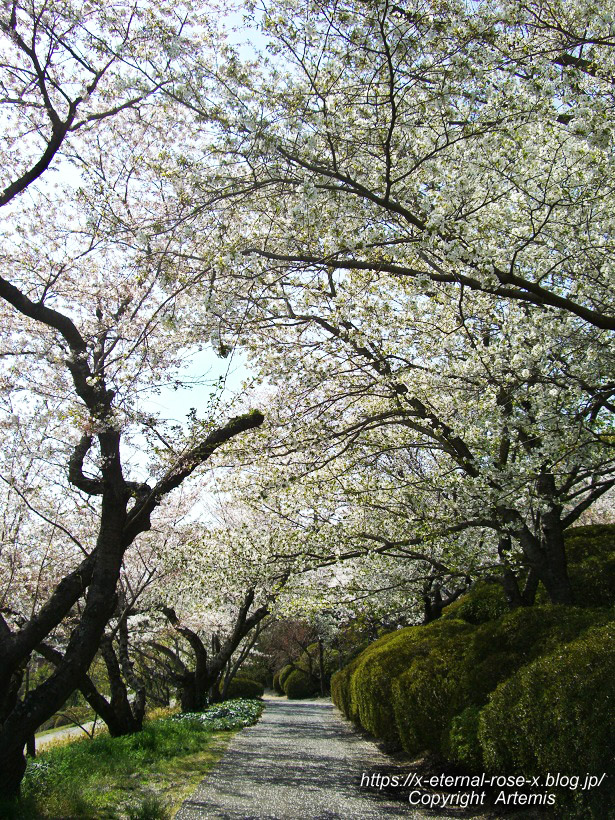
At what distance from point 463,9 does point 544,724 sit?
5.48m

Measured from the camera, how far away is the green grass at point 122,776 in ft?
17.4

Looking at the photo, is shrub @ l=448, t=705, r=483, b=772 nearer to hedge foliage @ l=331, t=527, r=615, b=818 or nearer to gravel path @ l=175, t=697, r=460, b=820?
hedge foliage @ l=331, t=527, r=615, b=818

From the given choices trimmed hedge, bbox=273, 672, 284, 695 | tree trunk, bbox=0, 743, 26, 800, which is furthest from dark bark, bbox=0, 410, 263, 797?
trimmed hedge, bbox=273, 672, 284, 695

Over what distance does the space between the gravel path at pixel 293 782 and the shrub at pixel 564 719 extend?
49.1 inches

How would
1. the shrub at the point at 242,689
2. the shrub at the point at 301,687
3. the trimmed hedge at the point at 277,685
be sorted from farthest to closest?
1. the trimmed hedge at the point at 277,685
2. the shrub at the point at 301,687
3. the shrub at the point at 242,689

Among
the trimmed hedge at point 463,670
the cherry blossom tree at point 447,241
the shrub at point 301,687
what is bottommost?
the shrub at point 301,687

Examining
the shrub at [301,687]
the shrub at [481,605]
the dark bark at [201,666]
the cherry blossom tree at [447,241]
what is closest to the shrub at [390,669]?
the shrub at [481,605]

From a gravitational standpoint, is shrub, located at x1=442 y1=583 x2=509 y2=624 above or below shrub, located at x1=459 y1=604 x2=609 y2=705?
above

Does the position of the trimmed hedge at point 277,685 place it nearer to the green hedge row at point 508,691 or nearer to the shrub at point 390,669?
the shrub at point 390,669

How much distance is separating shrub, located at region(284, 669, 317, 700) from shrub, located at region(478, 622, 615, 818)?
1244 inches

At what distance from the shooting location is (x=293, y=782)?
7715 mm

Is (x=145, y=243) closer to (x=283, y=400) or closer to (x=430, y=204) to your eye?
(x=430, y=204)

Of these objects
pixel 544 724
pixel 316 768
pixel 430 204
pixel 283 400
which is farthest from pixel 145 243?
pixel 316 768

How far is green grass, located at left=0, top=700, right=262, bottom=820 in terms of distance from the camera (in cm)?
530
